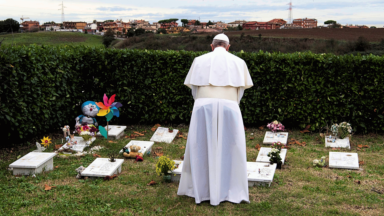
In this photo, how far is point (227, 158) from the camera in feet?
15.2

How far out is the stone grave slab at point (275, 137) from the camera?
25.8ft

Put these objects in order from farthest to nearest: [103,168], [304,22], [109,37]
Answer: [109,37], [304,22], [103,168]

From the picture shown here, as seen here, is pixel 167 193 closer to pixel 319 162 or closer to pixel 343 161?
pixel 319 162

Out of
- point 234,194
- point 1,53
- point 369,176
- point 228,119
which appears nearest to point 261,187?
point 234,194

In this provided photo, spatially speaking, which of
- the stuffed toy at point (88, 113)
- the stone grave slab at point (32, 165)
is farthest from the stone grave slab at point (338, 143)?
the stone grave slab at point (32, 165)

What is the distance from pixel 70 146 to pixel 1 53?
2213 millimetres

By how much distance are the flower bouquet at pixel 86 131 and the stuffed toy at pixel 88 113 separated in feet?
1.47

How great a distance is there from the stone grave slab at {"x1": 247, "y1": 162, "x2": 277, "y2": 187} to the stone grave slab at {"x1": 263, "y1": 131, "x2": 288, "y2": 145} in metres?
2.01

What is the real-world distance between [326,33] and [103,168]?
24215 mm

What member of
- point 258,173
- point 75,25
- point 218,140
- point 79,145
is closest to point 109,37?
point 75,25

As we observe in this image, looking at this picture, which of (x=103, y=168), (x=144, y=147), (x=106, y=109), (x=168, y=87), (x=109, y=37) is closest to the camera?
(x=103, y=168)

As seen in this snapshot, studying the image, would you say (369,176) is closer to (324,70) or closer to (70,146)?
(324,70)

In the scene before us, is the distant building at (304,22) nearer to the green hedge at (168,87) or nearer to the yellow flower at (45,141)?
the green hedge at (168,87)

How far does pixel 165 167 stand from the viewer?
5449 millimetres
